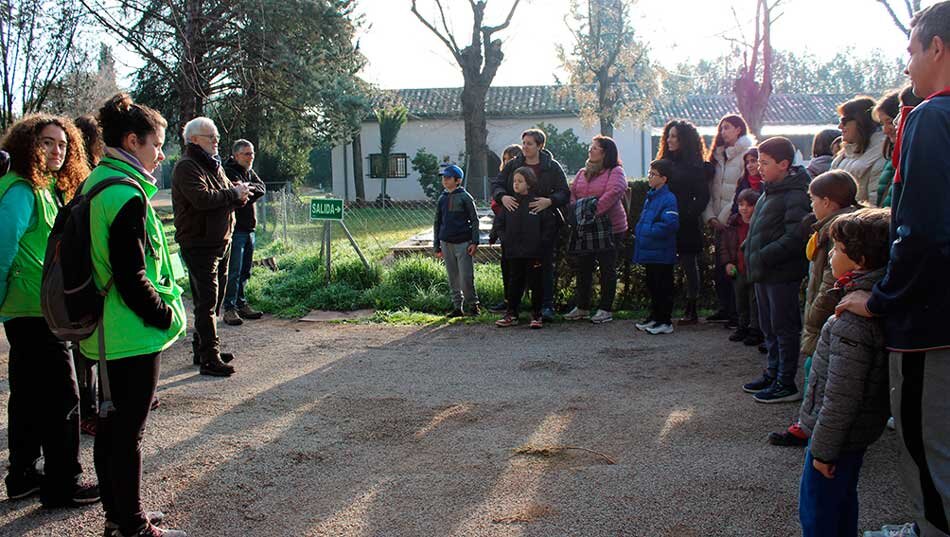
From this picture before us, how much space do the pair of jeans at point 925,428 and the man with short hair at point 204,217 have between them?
4.93 metres

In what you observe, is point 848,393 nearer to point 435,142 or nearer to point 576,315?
point 576,315

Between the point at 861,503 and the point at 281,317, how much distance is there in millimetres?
6498

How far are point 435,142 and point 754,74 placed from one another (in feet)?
58.6

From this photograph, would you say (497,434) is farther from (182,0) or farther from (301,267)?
(182,0)

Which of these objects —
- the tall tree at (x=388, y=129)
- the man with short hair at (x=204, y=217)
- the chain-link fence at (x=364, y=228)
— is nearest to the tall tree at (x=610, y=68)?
the tall tree at (x=388, y=129)

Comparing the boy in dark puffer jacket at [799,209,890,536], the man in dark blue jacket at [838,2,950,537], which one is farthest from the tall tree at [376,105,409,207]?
the man in dark blue jacket at [838,2,950,537]

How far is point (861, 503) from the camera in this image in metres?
3.51

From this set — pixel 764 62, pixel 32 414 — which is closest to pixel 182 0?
pixel 32 414

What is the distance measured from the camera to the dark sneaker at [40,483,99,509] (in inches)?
146

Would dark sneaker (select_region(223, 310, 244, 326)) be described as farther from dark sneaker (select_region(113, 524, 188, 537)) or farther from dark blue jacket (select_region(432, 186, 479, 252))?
dark sneaker (select_region(113, 524, 188, 537))

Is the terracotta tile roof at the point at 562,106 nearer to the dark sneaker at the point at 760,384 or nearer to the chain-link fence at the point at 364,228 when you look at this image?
the chain-link fence at the point at 364,228

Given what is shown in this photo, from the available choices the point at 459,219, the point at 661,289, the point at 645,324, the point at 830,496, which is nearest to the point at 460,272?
the point at 459,219

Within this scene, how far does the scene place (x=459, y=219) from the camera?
816 cm

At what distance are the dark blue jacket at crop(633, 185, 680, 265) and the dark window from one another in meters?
29.1
